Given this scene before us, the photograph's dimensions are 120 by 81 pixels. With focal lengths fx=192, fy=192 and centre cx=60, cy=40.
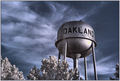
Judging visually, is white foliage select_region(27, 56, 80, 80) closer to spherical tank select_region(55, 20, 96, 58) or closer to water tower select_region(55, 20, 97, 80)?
water tower select_region(55, 20, 97, 80)

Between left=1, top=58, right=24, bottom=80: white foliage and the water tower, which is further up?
the water tower

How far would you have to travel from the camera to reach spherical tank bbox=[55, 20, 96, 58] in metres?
26.7

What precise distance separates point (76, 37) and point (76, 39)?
0.28 m

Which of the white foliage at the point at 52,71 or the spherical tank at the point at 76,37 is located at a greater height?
the spherical tank at the point at 76,37

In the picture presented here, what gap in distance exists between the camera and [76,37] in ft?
87.6

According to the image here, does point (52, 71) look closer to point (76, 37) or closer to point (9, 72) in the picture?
point (9, 72)

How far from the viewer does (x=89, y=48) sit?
27.7m

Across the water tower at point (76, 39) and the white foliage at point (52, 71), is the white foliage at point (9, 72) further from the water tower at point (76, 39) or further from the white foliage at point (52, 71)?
the water tower at point (76, 39)

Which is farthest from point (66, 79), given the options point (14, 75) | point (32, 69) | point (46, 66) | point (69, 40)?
point (69, 40)

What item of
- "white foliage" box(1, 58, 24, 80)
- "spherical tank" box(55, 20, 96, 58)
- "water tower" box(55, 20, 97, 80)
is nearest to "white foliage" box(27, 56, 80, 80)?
"white foliage" box(1, 58, 24, 80)

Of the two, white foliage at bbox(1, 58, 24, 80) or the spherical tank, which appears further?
the spherical tank

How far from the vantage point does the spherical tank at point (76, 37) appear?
26.7 m

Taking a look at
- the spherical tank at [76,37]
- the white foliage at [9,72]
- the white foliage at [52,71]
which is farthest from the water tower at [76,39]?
the white foliage at [9,72]

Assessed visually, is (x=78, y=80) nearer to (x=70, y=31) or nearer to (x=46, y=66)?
(x=46, y=66)
